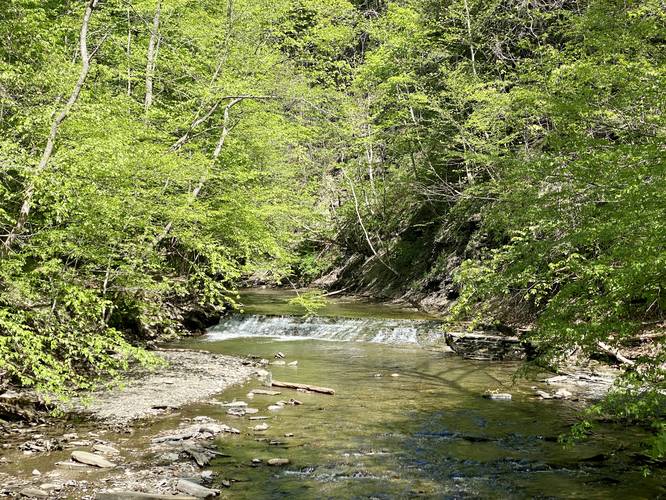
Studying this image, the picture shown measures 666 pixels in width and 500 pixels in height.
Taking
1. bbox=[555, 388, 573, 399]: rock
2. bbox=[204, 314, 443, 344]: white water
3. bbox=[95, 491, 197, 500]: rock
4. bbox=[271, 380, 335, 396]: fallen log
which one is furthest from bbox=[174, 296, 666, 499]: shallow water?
bbox=[204, 314, 443, 344]: white water

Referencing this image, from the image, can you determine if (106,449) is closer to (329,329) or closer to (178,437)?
(178,437)

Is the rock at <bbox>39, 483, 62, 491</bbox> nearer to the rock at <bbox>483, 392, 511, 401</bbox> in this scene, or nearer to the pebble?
the pebble

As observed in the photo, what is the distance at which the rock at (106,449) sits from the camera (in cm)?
788

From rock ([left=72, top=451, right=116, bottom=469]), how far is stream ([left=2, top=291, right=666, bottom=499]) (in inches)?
23.0

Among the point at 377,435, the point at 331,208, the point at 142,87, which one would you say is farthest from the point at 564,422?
the point at 331,208

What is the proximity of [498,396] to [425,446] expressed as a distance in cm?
385

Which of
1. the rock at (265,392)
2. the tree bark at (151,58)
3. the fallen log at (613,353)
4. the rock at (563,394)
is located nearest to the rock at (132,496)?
the fallen log at (613,353)

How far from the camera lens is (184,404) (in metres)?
11.0

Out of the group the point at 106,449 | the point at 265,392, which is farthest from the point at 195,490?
the point at 265,392

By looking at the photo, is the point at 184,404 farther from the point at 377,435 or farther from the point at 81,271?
the point at 377,435

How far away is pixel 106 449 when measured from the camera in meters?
7.96

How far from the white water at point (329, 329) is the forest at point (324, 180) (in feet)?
4.92

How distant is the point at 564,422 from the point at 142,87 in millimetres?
16163

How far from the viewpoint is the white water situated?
20.1m
